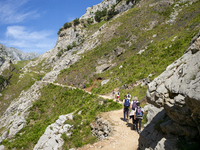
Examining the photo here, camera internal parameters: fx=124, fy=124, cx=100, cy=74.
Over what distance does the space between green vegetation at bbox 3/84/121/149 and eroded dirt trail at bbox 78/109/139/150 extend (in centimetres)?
163

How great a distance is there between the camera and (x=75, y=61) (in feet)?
155

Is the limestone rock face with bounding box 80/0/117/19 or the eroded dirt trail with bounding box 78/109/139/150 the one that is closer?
the eroded dirt trail with bounding box 78/109/139/150

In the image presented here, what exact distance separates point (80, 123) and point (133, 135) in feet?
22.0

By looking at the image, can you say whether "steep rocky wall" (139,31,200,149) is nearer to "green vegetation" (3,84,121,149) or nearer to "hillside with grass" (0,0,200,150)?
"hillside with grass" (0,0,200,150)

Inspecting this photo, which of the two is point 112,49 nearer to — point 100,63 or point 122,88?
point 100,63

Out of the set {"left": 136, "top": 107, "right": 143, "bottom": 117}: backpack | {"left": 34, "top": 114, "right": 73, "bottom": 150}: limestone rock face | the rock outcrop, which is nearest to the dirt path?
the rock outcrop

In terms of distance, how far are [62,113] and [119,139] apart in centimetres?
1631

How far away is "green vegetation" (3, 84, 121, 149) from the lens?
40.4 feet

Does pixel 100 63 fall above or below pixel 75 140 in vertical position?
above

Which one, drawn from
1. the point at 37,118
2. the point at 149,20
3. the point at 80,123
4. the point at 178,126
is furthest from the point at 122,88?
the point at 149,20

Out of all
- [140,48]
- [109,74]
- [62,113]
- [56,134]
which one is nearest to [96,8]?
[140,48]

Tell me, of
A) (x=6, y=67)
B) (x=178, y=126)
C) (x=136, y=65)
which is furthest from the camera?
(x=6, y=67)

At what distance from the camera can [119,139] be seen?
8.84 m

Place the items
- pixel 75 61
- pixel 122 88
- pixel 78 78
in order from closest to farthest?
pixel 122 88 → pixel 78 78 → pixel 75 61
